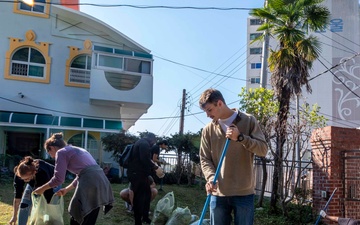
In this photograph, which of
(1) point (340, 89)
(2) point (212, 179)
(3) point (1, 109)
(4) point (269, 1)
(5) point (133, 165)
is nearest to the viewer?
(2) point (212, 179)

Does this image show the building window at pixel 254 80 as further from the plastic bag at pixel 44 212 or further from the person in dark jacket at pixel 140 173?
the plastic bag at pixel 44 212

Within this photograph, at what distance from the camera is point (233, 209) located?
3.53 m

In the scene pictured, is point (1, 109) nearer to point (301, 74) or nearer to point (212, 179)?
point (301, 74)

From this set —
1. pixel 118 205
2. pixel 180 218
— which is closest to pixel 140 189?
pixel 180 218

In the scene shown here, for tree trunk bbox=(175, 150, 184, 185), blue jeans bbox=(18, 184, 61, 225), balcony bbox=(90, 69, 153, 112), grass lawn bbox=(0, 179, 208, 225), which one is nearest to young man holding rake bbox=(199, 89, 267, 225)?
blue jeans bbox=(18, 184, 61, 225)

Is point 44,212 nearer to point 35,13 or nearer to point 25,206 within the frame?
point 25,206

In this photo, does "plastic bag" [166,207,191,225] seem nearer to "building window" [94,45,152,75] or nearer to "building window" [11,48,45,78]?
"building window" [94,45,152,75]

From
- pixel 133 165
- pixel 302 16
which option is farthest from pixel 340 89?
pixel 133 165

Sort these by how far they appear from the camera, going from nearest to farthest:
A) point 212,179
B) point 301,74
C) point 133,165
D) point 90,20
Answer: point 212,179 < point 133,165 < point 301,74 < point 90,20

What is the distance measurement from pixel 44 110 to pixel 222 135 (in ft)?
55.1

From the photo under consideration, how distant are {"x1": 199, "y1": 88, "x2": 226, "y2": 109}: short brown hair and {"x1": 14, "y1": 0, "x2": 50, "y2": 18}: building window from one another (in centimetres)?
1739

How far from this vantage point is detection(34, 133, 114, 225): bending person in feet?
14.6

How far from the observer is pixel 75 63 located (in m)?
19.9

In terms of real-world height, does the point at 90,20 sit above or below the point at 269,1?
above
